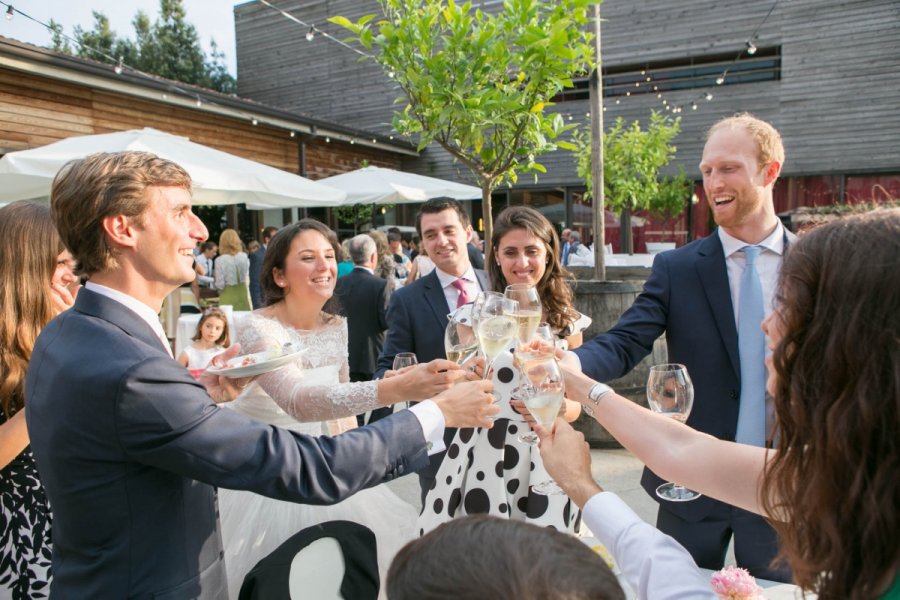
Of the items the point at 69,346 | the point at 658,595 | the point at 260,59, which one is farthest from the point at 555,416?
the point at 260,59

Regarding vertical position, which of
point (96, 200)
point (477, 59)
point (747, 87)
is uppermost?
point (747, 87)

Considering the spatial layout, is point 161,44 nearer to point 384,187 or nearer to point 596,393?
point 384,187

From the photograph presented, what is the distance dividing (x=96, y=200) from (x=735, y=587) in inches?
73.4

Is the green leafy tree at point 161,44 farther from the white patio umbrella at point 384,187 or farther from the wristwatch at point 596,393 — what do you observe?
the wristwatch at point 596,393

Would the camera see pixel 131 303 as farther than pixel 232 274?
No

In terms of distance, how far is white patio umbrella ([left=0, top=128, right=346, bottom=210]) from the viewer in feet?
19.5

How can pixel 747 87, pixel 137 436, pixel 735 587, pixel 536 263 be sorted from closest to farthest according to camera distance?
pixel 137 436, pixel 735 587, pixel 536 263, pixel 747 87

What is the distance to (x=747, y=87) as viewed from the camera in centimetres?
1597

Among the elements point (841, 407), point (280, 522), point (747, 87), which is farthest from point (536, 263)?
point (747, 87)

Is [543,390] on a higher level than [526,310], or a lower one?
lower

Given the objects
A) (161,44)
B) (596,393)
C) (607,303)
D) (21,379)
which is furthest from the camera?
(161,44)

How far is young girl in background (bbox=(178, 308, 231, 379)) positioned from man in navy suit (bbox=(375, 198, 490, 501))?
9.52 ft

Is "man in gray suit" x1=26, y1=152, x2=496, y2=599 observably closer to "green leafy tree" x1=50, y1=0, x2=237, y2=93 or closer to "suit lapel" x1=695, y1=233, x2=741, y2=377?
"suit lapel" x1=695, y1=233, x2=741, y2=377

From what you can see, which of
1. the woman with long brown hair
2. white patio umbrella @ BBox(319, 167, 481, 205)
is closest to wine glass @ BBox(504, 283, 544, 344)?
the woman with long brown hair
